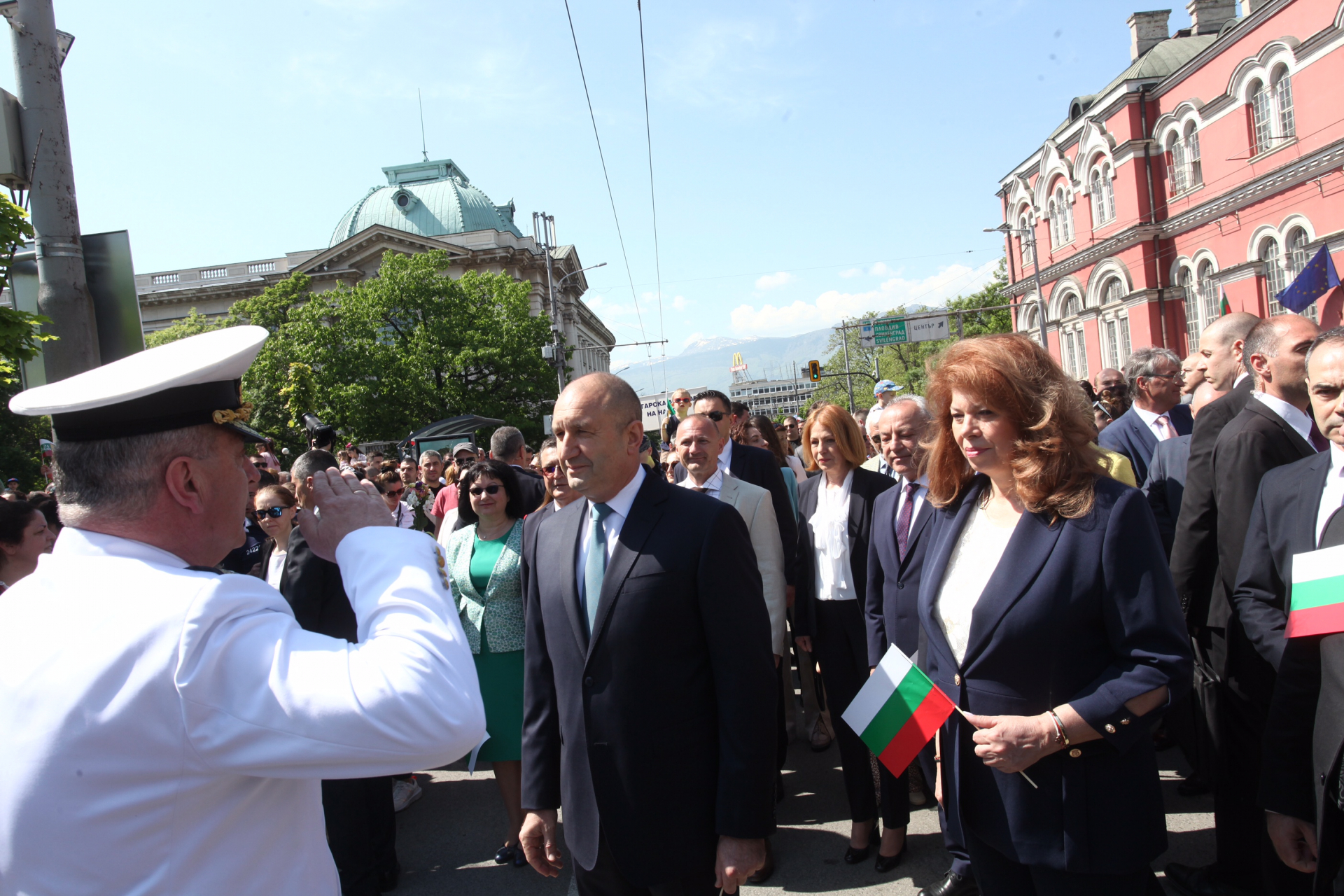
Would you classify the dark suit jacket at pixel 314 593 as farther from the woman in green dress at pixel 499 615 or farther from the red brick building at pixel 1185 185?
the red brick building at pixel 1185 185

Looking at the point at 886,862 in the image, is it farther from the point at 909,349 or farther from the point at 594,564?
the point at 909,349

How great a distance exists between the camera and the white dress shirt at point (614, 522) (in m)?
2.85

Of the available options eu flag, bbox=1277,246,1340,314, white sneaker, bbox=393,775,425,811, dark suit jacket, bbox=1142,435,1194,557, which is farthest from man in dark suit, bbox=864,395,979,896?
eu flag, bbox=1277,246,1340,314

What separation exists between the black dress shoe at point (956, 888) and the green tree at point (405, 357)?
119 ft

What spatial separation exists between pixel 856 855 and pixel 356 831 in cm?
257

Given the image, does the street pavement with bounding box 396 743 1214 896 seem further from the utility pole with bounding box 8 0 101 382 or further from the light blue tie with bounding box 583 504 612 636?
the utility pole with bounding box 8 0 101 382

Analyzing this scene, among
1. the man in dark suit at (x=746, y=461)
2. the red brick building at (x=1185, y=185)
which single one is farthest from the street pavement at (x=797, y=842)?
the red brick building at (x=1185, y=185)

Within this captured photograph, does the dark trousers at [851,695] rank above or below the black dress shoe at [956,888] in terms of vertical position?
above

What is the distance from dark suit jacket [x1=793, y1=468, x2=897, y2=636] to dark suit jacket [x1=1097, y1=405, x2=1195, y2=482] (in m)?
1.96

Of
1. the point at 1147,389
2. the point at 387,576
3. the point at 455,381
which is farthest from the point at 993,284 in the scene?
the point at 387,576

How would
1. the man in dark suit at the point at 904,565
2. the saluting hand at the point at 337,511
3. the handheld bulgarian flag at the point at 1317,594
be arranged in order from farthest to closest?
the man in dark suit at the point at 904,565, the handheld bulgarian flag at the point at 1317,594, the saluting hand at the point at 337,511

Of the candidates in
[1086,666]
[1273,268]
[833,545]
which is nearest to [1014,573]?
[1086,666]

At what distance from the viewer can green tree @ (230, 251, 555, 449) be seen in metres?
38.3

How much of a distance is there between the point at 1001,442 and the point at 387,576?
191 centimetres
